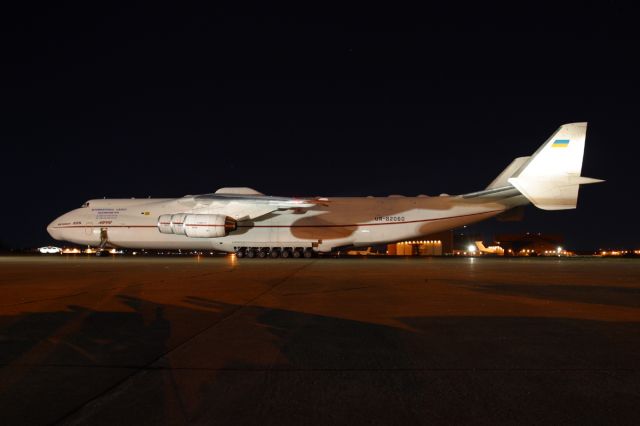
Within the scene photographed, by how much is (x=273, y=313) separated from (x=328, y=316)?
97 cm

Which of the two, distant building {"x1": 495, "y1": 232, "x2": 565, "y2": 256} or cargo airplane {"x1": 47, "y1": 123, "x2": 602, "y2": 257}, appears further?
distant building {"x1": 495, "y1": 232, "x2": 565, "y2": 256}

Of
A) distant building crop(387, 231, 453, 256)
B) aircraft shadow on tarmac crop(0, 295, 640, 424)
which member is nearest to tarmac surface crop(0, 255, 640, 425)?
aircraft shadow on tarmac crop(0, 295, 640, 424)

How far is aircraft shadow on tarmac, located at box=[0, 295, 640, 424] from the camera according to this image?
12.3 ft

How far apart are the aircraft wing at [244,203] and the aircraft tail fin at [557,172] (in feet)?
36.2

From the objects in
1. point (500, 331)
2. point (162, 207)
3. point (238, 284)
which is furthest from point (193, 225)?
point (500, 331)

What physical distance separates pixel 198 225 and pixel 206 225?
524 millimetres

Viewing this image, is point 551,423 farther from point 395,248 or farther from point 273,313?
point 395,248

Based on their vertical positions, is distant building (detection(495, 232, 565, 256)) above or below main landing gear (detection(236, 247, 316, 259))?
above

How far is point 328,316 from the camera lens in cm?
841

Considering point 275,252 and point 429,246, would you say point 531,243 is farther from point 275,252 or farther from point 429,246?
point 275,252

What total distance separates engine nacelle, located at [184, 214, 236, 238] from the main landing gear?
324 centimetres

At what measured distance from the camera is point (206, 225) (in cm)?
2838

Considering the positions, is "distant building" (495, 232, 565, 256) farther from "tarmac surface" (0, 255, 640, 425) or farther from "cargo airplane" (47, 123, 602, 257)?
"tarmac surface" (0, 255, 640, 425)

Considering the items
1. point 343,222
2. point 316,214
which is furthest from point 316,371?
point 316,214
